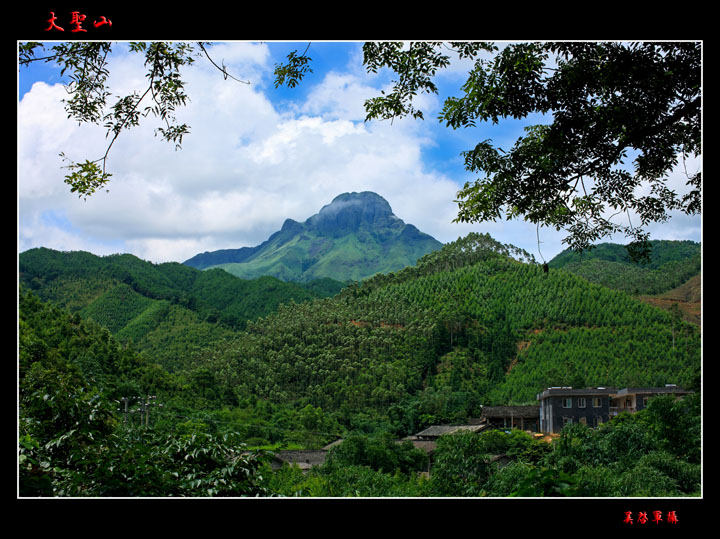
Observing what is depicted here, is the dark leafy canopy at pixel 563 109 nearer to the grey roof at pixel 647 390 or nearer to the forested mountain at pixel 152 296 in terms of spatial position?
the grey roof at pixel 647 390

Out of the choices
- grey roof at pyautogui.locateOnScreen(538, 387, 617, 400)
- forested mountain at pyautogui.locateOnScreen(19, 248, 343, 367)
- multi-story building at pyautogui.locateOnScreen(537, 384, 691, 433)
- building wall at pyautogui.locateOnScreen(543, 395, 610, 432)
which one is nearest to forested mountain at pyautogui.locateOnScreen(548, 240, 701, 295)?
multi-story building at pyautogui.locateOnScreen(537, 384, 691, 433)

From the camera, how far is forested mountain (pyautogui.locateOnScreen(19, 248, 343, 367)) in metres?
23.4

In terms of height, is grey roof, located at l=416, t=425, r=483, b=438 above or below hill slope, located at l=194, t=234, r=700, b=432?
below

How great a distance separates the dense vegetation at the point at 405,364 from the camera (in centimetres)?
963

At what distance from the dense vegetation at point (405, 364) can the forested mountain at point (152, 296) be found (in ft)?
0.39

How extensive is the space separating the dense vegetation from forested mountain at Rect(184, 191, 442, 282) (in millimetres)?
3896

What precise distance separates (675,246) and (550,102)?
1128cm

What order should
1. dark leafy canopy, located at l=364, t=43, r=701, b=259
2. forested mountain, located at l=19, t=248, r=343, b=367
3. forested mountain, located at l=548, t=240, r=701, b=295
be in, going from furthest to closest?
forested mountain, located at l=19, t=248, r=343, b=367, forested mountain, located at l=548, t=240, r=701, b=295, dark leafy canopy, located at l=364, t=43, r=701, b=259

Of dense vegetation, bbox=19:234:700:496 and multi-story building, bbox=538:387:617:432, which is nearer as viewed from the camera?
dense vegetation, bbox=19:234:700:496

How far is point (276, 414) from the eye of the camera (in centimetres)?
1845

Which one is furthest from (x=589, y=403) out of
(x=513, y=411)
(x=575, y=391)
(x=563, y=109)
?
(x=563, y=109)

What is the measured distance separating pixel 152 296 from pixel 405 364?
41.2 ft

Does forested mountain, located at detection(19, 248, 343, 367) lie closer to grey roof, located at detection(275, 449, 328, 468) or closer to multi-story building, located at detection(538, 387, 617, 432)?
grey roof, located at detection(275, 449, 328, 468)
